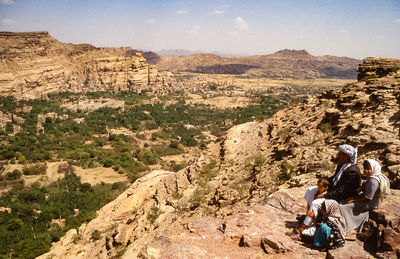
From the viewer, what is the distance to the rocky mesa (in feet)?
13.1

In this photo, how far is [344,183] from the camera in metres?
4.07

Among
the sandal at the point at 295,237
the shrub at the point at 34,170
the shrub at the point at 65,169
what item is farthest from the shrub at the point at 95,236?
the shrub at the point at 34,170

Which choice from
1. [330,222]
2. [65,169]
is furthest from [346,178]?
[65,169]

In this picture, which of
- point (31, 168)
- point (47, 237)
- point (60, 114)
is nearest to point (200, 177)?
point (47, 237)

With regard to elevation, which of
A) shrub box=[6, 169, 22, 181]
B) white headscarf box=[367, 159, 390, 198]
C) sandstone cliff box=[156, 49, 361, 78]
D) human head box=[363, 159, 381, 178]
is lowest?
shrub box=[6, 169, 22, 181]

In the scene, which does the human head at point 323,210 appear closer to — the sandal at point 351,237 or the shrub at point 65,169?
the sandal at point 351,237

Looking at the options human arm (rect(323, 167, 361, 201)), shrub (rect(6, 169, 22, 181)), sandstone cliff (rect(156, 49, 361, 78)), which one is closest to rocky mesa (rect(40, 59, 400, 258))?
human arm (rect(323, 167, 361, 201))

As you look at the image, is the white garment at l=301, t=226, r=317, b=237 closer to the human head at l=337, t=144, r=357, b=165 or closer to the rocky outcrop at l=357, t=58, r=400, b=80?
the human head at l=337, t=144, r=357, b=165

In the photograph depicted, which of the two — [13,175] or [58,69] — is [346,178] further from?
[58,69]

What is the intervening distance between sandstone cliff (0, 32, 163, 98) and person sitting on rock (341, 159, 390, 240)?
73534 millimetres

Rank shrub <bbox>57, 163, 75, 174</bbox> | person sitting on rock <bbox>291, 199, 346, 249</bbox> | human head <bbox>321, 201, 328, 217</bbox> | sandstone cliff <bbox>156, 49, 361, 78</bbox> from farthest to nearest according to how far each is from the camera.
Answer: sandstone cliff <bbox>156, 49, 361, 78</bbox>
shrub <bbox>57, 163, 75, 174</bbox>
human head <bbox>321, 201, 328, 217</bbox>
person sitting on rock <bbox>291, 199, 346, 249</bbox>

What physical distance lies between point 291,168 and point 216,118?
4679cm

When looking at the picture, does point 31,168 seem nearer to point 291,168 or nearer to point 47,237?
point 47,237

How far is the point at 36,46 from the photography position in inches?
2810
